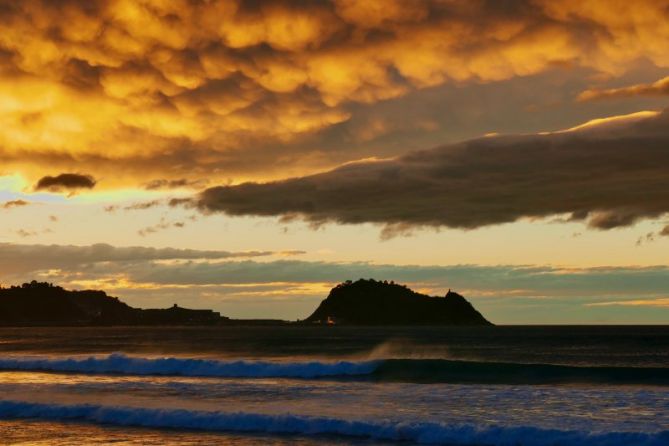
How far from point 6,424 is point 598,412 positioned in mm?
22633

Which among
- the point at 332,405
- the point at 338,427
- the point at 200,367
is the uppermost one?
the point at 200,367

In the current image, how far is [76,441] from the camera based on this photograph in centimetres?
2406

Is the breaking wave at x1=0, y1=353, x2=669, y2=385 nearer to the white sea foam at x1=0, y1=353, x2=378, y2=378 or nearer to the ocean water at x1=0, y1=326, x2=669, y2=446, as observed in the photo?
the white sea foam at x1=0, y1=353, x2=378, y2=378

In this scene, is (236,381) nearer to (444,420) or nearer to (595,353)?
(444,420)

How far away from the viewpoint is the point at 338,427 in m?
25.5

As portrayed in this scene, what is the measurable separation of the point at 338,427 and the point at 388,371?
937 inches

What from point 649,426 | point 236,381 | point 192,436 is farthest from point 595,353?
point 192,436

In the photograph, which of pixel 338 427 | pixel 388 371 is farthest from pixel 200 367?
pixel 338 427

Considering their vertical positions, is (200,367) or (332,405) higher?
(200,367)

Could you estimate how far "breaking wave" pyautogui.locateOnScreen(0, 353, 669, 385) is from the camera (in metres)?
44.8

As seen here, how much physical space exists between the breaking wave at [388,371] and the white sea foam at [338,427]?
16829 mm

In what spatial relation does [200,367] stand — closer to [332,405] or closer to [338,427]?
[332,405]

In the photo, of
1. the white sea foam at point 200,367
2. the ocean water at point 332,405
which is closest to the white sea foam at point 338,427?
the ocean water at point 332,405

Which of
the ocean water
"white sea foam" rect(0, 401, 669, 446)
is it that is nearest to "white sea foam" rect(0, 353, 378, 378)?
the ocean water
